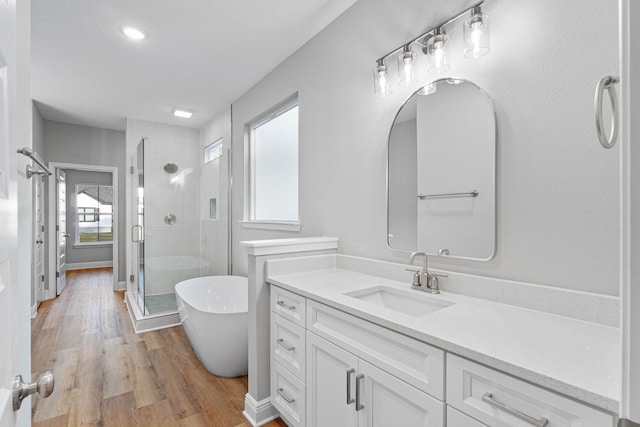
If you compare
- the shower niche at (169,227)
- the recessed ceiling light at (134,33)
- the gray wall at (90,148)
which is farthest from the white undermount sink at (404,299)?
the gray wall at (90,148)

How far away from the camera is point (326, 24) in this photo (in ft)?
7.53

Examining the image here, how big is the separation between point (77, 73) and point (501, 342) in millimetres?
3988

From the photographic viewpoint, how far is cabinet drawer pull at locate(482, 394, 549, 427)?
2.51ft

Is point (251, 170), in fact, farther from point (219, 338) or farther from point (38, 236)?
point (38, 236)

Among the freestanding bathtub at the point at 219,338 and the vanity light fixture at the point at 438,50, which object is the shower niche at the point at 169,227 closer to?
the freestanding bathtub at the point at 219,338

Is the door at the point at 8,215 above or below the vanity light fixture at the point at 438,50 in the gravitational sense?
below

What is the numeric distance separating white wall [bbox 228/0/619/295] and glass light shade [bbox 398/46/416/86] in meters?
0.08

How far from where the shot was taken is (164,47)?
2580 millimetres

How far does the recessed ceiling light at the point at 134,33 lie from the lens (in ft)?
7.66

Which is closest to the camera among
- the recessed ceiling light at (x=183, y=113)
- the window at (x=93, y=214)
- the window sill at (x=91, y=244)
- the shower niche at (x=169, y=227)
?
the shower niche at (x=169, y=227)

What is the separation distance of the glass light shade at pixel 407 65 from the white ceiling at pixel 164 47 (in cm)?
71

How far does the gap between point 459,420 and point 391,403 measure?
0.27 m

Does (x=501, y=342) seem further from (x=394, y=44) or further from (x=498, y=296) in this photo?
(x=394, y=44)

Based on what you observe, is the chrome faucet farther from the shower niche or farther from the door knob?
the shower niche
